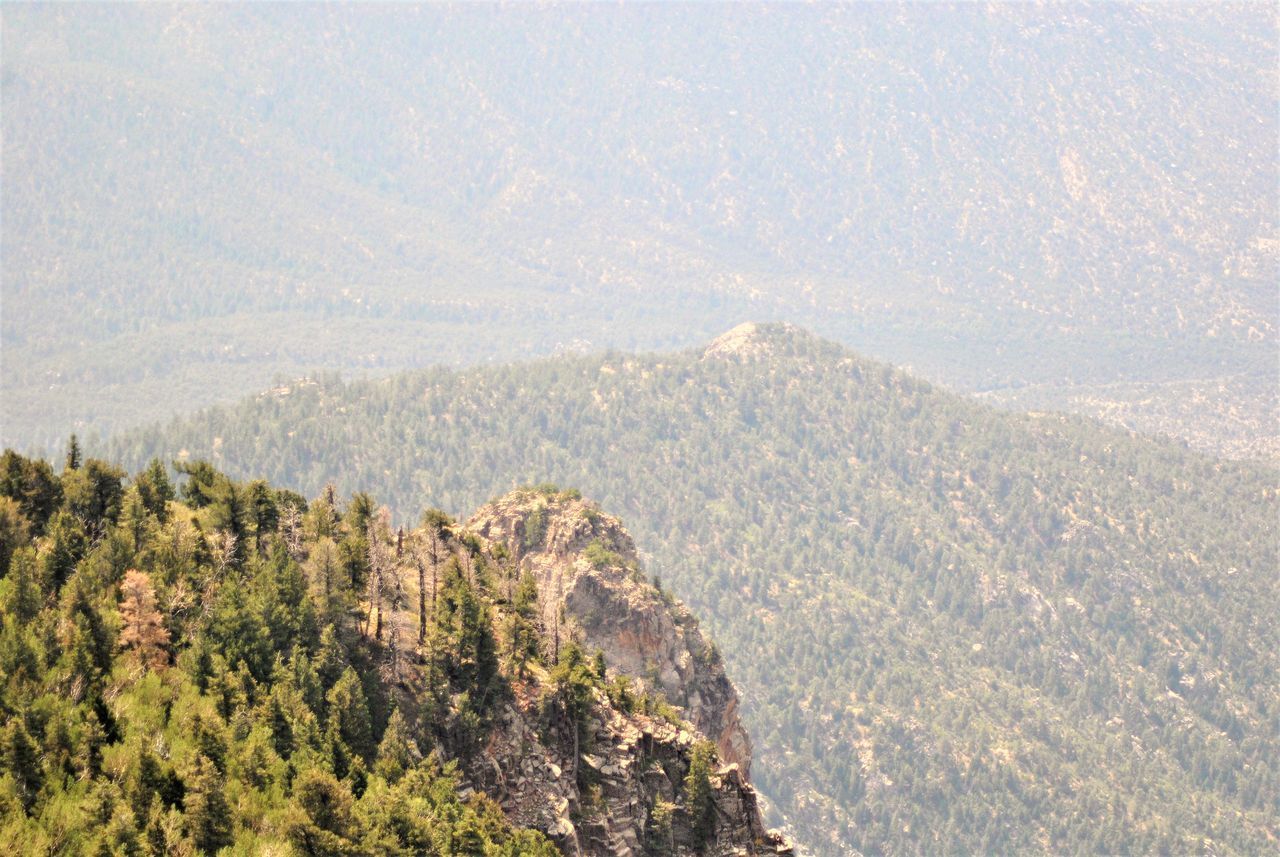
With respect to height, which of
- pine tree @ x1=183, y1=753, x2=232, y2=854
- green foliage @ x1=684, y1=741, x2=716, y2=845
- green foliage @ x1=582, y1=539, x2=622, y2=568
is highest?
pine tree @ x1=183, y1=753, x2=232, y2=854

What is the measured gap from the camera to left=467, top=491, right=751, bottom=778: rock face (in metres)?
149

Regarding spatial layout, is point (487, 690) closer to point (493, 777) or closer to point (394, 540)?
point (493, 777)

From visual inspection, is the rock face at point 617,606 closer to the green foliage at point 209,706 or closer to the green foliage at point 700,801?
the green foliage at point 700,801

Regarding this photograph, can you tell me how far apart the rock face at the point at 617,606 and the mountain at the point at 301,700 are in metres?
20.5

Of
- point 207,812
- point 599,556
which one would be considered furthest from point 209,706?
point 599,556

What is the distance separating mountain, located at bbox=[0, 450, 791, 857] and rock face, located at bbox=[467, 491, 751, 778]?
20.5 metres

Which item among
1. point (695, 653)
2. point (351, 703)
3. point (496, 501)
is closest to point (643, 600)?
A: point (695, 653)

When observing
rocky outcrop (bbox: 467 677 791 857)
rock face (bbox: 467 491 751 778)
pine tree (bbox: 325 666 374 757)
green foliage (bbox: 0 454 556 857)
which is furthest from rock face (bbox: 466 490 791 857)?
pine tree (bbox: 325 666 374 757)

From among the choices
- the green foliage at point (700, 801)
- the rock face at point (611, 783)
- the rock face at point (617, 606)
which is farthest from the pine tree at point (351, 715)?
the rock face at point (617, 606)

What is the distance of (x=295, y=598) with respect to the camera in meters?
109

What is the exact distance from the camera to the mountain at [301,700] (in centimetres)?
8919

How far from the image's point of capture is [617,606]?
15412cm

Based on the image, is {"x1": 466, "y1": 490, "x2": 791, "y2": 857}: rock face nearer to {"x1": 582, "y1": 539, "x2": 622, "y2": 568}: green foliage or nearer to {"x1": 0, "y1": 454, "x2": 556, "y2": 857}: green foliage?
{"x1": 0, "y1": 454, "x2": 556, "y2": 857}: green foliage

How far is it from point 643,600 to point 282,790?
64620 mm
